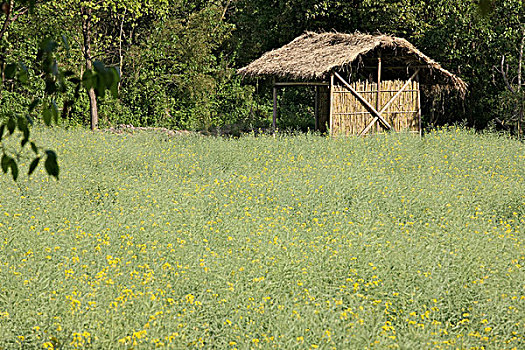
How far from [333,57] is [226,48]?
8038 millimetres

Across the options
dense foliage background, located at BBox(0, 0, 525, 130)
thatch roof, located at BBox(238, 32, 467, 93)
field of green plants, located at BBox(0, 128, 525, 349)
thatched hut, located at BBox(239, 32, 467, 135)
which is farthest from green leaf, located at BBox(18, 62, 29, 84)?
dense foliage background, located at BBox(0, 0, 525, 130)

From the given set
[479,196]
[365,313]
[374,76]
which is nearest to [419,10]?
[374,76]

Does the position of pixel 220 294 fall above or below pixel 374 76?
below

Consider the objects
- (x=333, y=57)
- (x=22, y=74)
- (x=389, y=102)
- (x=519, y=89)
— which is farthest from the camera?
(x=519, y=89)

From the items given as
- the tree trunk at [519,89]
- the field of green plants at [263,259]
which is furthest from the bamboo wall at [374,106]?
the field of green plants at [263,259]

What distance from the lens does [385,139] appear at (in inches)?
515

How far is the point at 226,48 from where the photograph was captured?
69.9 feet

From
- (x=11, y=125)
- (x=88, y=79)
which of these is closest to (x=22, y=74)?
(x=11, y=125)

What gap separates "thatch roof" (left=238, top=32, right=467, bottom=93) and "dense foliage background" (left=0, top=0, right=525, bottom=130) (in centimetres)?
184

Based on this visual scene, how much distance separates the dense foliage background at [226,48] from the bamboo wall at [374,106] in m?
2.16

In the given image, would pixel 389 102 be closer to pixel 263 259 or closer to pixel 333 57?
pixel 333 57

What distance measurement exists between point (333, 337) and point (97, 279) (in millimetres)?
2112

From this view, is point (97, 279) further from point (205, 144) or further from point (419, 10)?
point (419, 10)

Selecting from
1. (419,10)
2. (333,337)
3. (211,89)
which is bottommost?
(333,337)
